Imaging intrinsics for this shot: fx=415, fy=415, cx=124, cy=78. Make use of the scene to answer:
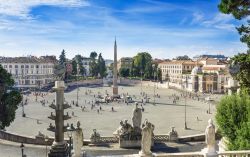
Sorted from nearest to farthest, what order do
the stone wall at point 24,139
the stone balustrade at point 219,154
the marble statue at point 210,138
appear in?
the marble statue at point 210,138 → the stone balustrade at point 219,154 → the stone wall at point 24,139

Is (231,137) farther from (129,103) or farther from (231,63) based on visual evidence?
(129,103)

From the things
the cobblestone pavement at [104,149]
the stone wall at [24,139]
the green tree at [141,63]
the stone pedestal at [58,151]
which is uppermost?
the green tree at [141,63]

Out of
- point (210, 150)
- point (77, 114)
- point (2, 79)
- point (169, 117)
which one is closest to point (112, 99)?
point (77, 114)

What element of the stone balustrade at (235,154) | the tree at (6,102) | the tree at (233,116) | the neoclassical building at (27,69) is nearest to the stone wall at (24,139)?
the tree at (6,102)

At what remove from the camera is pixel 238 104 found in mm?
26344

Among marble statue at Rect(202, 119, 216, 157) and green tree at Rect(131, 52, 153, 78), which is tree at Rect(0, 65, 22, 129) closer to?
marble statue at Rect(202, 119, 216, 157)

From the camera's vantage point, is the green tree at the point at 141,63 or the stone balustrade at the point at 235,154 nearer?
Answer: the stone balustrade at the point at 235,154

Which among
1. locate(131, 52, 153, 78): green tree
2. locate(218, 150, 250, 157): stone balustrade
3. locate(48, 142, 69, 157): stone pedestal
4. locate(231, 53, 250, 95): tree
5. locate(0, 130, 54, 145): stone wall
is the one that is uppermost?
locate(131, 52, 153, 78): green tree

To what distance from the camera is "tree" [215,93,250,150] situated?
A: 2533cm

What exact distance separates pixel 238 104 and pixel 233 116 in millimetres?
824

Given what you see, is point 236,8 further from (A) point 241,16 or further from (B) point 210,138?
(B) point 210,138

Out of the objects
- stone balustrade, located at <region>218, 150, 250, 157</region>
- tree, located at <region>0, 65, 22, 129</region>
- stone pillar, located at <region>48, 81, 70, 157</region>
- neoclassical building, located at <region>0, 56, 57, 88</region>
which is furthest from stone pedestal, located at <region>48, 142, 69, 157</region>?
neoclassical building, located at <region>0, 56, 57, 88</region>

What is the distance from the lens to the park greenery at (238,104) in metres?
23.2

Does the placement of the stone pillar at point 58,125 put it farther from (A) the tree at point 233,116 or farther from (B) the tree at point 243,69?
(A) the tree at point 233,116
